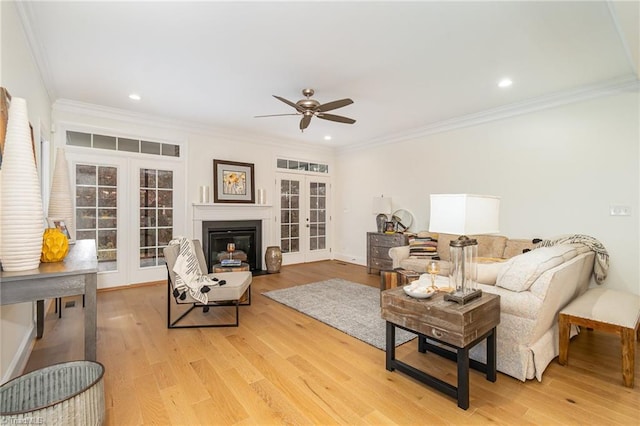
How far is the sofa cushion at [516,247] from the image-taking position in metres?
4.06

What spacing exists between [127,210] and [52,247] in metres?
3.13

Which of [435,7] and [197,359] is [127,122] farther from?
[435,7]

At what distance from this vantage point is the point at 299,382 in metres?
2.17

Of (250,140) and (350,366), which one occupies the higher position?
(250,140)

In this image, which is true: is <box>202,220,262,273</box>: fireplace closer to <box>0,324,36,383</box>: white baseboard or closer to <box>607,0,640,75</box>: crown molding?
<box>0,324,36,383</box>: white baseboard

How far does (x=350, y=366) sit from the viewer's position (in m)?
2.38

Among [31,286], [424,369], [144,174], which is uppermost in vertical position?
[144,174]

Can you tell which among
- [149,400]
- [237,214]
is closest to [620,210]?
[149,400]

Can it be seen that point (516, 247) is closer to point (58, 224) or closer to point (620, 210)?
point (620, 210)

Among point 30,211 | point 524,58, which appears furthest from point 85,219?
point 524,58

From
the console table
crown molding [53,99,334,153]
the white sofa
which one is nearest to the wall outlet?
the white sofa

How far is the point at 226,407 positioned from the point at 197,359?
28.5 inches

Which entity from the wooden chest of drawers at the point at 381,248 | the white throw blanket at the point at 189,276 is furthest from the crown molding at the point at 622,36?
the white throw blanket at the point at 189,276

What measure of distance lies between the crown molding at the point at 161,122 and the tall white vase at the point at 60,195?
3.66 ft
